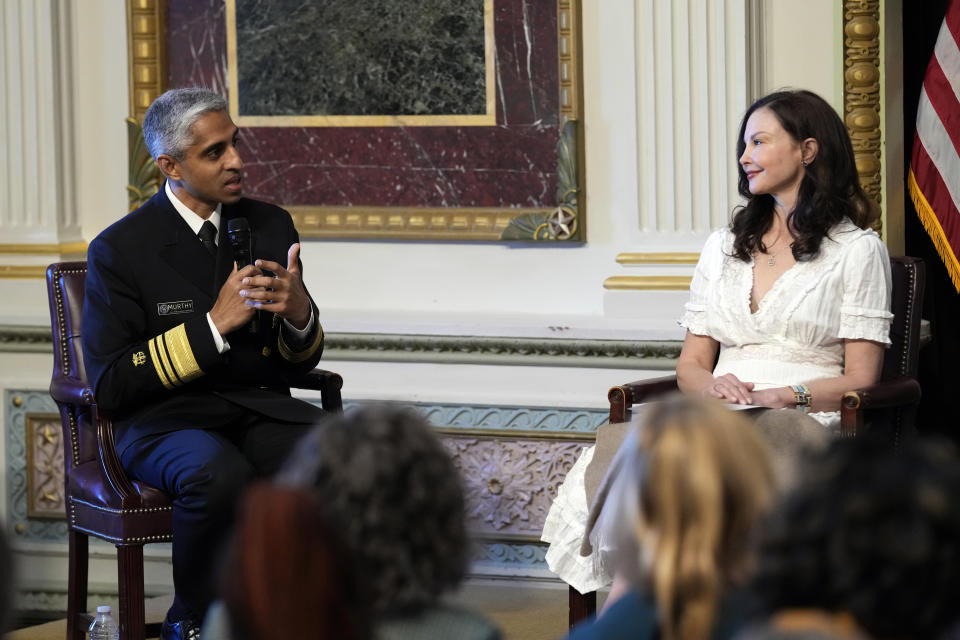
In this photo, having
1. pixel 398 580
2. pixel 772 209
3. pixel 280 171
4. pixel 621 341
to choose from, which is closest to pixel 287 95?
pixel 280 171

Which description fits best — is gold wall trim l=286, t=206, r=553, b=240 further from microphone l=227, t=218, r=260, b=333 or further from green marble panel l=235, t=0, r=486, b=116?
microphone l=227, t=218, r=260, b=333

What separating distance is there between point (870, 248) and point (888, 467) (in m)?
2.34

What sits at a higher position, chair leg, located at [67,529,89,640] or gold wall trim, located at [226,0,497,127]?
gold wall trim, located at [226,0,497,127]

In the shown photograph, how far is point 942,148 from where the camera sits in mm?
4406

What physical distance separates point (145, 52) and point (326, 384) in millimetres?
1817

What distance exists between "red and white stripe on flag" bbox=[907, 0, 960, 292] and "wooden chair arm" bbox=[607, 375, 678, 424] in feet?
3.72

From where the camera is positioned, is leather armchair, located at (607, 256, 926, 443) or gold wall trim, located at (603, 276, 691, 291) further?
gold wall trim, located at (603, 276, 691, 291)

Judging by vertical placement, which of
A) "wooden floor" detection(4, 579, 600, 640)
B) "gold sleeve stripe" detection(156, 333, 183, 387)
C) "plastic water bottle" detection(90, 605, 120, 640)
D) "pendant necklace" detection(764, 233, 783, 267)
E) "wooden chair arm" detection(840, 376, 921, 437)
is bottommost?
"wooden floor" detection(4, 579, 600, 640)

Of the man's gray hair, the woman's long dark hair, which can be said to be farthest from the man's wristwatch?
the man's gray hair

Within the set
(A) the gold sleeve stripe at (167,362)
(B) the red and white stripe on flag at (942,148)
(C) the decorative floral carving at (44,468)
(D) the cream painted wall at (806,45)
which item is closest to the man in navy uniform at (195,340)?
(A) the gold sleeve stripe at (167,362)

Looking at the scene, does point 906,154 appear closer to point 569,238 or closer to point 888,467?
point 569,238

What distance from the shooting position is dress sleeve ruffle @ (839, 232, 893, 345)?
11.7ft

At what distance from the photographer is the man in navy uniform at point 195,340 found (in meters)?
3.44

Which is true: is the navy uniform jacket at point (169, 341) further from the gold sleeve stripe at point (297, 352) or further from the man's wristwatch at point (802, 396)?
the man's wristwatch at point (802, 396)
